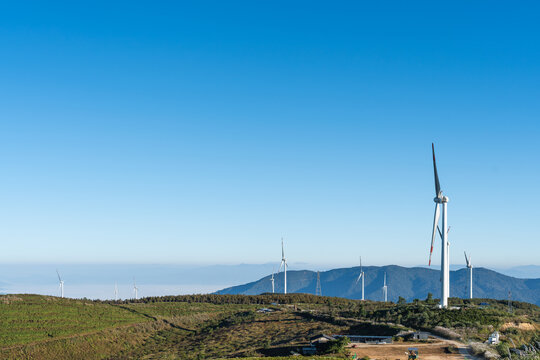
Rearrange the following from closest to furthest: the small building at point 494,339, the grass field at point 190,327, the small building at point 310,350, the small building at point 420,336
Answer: the small building at point 494,339 < the small building at point 310,350 < the small building at point 420,336 < the grass field at point 190,327

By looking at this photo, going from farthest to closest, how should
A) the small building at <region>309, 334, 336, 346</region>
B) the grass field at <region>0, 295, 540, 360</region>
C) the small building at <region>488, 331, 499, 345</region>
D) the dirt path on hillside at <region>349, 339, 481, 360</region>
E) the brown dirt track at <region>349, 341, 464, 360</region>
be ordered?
the grass field at <region>0, 295, 540, 360</region>, the small building at <region>309, 334, 336, 346</region>, the small building at <region>488, 331, 499, 345</region>, the brown dirt track at <region>349, 341, 464, 360</region>, the dirt path on hillside at <region>349, 339, 481, 360</region>

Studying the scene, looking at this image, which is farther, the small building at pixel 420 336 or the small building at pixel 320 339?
the small building at pixel 320 339

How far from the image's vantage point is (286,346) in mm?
82250

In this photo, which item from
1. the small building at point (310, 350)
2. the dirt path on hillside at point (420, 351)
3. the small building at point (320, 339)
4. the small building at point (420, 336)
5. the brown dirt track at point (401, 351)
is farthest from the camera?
the small building at point (320, 339)

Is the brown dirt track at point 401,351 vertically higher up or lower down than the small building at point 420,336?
lower down

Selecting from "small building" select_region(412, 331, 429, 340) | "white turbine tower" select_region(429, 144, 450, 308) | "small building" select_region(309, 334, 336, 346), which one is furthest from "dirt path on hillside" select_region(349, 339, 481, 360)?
"white turbine tower" select_region(429, 144, 450, 308)

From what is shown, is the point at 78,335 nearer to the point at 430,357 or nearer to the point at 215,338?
the point at 215,338

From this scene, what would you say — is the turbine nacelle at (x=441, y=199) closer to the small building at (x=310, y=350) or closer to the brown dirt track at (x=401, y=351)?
the brown dirt track at (x=401, y=351)

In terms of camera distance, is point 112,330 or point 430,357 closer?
point 430,357

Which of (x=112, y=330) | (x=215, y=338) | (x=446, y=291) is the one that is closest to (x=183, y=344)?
(x=215, y=338)

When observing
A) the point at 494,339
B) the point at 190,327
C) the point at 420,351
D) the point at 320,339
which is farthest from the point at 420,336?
the point at 190,327

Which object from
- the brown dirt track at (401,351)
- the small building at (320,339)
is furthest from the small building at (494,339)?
the small building at (320,339)

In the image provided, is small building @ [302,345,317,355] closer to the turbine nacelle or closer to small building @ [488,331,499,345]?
small building @ [488,331,499,345]

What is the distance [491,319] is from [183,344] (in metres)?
59.4
